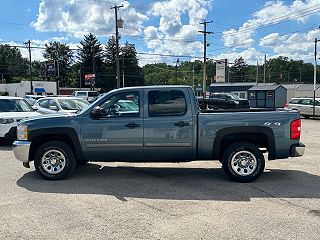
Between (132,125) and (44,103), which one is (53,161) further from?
(44,103)

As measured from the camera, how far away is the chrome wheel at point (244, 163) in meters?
7.00

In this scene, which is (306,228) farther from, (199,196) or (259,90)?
(259,90)

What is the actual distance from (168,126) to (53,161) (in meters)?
2.40

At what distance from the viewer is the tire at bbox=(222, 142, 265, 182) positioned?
6.97 metres

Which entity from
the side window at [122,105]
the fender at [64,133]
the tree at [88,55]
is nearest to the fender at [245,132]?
the side window at [122,105]

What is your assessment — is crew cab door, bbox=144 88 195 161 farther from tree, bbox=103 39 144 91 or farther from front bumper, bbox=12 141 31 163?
tree, bbox=103 39 144 91

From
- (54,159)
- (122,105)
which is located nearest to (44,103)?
(54,159)

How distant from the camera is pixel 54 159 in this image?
7.24m

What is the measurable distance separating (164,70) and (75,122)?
407ft

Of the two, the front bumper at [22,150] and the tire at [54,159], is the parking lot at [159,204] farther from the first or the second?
the front bumper at [22,150]

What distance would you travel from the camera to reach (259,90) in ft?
121

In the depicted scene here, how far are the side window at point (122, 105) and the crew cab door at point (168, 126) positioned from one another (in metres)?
0.22

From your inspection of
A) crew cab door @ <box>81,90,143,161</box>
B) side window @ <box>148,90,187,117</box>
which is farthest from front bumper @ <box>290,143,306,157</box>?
crew cab door @ <box>81,90,143,161</box>

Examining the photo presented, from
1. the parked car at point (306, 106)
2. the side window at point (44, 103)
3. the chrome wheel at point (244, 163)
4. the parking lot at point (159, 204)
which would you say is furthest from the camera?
the parked car at point (306, 106)
